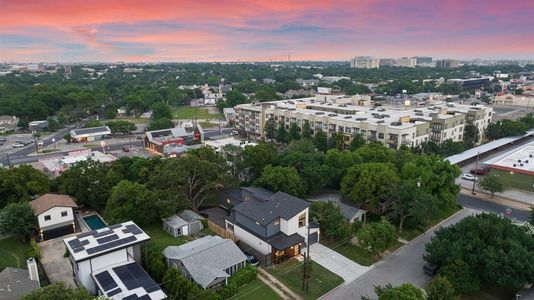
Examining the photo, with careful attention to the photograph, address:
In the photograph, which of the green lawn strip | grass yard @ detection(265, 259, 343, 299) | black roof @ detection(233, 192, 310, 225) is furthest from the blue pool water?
the green lawn strip

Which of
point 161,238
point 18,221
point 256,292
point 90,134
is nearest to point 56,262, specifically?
point 18,221

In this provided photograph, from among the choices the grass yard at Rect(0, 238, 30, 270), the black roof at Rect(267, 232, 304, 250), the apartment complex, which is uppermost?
the apartment complex

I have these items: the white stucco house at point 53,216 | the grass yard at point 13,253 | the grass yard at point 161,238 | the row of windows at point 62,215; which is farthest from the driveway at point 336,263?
the grass yard at point 13,253

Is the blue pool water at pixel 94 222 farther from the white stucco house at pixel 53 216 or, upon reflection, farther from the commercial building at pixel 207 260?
the commercial building at pixel 207 260

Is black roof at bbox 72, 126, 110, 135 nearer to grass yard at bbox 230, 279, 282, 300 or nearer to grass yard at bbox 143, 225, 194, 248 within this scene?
grass yard at bbox 143, 225, 194, 248

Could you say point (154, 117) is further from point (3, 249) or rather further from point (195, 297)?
point (195, 297)
